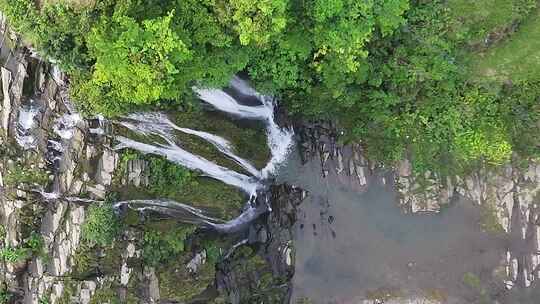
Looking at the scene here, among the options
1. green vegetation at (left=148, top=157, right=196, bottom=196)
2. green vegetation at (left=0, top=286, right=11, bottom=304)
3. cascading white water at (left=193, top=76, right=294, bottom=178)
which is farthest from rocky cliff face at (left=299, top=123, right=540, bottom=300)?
green vegetation at (left=0, top=286, right=11, bottom=304)

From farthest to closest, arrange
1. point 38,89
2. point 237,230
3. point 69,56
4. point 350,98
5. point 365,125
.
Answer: point 237,230 → point 365,125 → point 350,98 → point 38,89 → point 69,56

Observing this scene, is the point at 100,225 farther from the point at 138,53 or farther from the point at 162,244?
the point at 138,53

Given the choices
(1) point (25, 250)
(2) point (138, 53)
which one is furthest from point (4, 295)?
(2) point (138, 53)

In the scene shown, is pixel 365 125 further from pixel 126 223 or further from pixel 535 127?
pixel 126 223

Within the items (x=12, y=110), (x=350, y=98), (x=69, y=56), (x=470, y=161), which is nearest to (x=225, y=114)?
(x=350, y=98)

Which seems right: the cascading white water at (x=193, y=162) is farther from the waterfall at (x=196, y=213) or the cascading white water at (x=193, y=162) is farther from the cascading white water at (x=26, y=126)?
the cascading white water at (x=26, y=126)

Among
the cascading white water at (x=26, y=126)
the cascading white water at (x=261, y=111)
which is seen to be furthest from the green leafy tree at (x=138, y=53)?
the cascading white water at (x=26, y=126)
